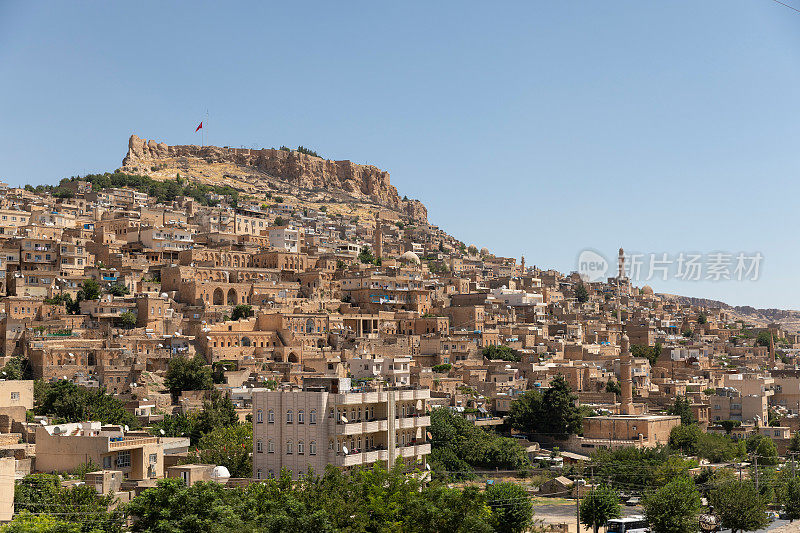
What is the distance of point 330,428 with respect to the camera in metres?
26.3

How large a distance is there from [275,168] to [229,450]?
3277 inches

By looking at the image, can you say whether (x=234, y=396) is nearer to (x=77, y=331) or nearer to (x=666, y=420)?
(x=77, y=331)

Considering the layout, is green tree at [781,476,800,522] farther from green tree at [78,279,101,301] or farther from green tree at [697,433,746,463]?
green tree at [78,279,101,301]

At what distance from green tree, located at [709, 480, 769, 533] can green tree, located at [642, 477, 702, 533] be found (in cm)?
161

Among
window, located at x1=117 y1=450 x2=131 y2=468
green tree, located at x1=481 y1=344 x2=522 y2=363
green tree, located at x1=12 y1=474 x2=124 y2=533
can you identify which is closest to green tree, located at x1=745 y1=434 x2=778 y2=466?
green tree, located at x1=481 y1=344 x2=522 y2=363

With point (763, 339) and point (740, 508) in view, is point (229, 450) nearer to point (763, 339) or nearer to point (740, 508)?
point (740, 508)

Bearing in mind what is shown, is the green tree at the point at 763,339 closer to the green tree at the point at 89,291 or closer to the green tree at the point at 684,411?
the green tree at the point at 684,411

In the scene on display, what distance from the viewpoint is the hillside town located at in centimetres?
2756

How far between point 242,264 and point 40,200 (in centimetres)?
1851

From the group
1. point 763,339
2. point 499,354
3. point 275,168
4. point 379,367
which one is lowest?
point 379,367

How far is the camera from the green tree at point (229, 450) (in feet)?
94.1

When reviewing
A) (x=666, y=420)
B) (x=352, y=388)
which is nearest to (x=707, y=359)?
(x=666, y=420)

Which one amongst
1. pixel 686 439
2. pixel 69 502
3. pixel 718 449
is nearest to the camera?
pixel 69 502

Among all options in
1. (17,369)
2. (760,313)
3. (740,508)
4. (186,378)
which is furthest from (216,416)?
(760,313)
